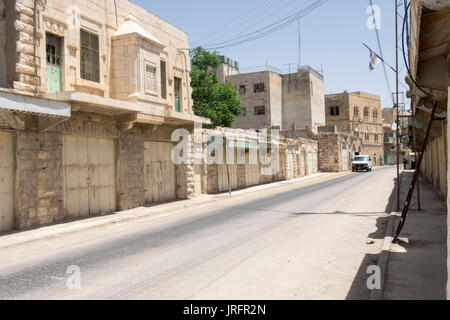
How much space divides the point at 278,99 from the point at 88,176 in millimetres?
45631

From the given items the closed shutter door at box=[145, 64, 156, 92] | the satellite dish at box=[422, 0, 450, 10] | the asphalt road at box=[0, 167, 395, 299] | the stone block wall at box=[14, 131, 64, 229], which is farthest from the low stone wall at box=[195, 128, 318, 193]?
the satellite dish at box=[422, 0, 450, 10]

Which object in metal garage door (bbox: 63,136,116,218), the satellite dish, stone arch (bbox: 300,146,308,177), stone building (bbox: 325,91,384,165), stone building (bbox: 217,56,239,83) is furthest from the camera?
stone building (bbox: 325,91,384,165)

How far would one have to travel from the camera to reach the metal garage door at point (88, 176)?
44.2 ft

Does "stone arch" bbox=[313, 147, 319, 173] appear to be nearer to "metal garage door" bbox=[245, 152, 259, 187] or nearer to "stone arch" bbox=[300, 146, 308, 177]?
"stone arch" bbox=[300, 146, 308, 177]

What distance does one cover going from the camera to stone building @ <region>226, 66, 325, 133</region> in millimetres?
55219

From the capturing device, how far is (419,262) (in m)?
6.82

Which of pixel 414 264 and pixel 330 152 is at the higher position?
pixel 330 152

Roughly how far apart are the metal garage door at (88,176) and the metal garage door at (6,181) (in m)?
2.02

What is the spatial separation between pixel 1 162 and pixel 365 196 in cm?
1477

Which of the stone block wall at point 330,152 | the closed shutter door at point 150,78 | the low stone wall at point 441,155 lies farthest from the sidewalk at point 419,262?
the stone block wall at point 330,152

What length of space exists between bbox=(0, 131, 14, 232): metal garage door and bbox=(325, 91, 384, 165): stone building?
58.0 meters

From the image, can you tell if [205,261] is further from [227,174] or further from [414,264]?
[227,174]

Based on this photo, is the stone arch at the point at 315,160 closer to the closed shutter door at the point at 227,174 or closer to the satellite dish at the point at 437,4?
the closed shutter door at the point at 227,174

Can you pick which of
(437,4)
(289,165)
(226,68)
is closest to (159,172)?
(437,4)
